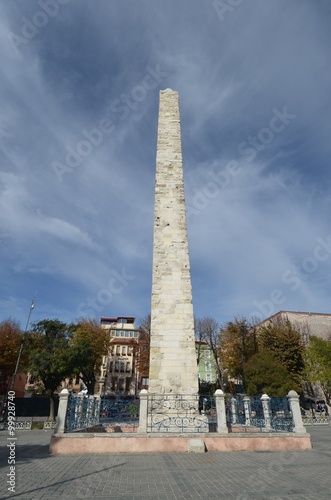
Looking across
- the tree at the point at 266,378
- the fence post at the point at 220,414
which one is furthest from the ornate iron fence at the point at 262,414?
the tree at the point at 266,378

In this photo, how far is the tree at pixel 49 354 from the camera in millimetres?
23109

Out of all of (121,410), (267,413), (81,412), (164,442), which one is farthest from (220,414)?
(81,412)

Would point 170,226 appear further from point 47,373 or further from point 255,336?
point 255,336

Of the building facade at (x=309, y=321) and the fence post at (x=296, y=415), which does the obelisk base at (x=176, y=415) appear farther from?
the building facade at (x=309, y=321)

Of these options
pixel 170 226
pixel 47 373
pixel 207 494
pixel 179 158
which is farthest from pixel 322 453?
pixel 47 373

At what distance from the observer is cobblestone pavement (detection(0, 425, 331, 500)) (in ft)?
16.4

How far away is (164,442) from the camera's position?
9.23 m

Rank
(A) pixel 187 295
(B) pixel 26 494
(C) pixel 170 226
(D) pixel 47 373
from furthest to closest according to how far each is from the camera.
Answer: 1. (D) pixel 47 373
2. (C) pixel 170 226
3. (A) pixel 187 295
4. (B) pixel 26 494

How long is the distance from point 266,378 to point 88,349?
15175 millimetres

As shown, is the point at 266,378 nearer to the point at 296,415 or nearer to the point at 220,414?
the point at 296,415

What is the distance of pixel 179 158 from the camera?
602 inches

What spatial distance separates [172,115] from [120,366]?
38593 mm

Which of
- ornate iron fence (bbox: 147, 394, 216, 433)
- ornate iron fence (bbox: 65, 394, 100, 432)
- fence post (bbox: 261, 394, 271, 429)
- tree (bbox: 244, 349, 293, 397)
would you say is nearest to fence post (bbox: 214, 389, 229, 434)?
ornate iron fence (bbox: 147, 394, 216, 433)

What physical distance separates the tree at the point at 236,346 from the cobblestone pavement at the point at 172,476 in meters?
25.1
